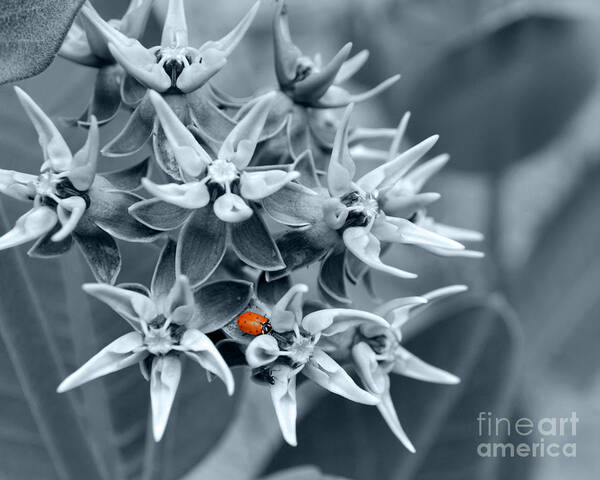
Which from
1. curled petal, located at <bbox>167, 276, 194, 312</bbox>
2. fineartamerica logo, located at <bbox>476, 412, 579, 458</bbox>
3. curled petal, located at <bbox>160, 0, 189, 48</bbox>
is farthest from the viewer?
fineartamerica logo, located at <bbox>476, 412, 579, 458</bbox>

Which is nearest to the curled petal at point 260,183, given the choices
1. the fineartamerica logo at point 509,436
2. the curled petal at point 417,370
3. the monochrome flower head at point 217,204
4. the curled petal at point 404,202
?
the monochrome flower head at point 217,204

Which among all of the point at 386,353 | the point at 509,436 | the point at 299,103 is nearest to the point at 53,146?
the point at 299,103

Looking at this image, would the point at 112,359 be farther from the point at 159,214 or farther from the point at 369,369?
the point at 369,369

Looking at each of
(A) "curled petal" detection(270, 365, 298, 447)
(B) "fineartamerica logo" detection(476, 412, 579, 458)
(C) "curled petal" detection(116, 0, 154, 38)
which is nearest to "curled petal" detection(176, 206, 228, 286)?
(A) "curled petal" detection(270, 365, 298, 447)

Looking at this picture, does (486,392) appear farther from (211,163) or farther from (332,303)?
(211,163)

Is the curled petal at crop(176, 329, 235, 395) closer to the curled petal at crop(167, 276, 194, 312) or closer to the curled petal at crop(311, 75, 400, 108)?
the curled petal at crop(167, 276, 194, 312)

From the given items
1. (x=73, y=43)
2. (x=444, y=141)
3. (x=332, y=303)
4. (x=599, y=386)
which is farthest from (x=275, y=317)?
(x=599, y=386)

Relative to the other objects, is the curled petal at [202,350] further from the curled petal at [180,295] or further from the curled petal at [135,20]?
the curled petal at [135,20]
